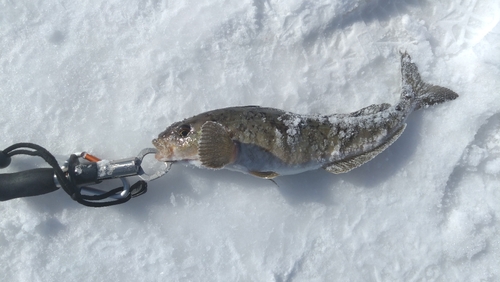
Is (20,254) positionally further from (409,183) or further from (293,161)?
(409,183)

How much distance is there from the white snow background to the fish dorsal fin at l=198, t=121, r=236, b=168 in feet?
1.85

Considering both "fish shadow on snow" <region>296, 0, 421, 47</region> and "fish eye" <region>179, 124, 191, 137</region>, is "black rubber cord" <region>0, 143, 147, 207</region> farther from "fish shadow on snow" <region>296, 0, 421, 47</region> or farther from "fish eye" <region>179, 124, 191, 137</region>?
"fish shadow on snow" <region>296, 0, 421, 47</region>

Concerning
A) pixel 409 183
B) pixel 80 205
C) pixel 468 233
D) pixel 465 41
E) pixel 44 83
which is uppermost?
pixel 44 83

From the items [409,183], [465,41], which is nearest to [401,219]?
[409,183]

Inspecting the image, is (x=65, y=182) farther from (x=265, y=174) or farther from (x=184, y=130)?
(x=265, y=174)

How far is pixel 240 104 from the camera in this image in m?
4.13

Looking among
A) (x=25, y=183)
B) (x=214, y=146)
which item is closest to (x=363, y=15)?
(x=214, y=146)

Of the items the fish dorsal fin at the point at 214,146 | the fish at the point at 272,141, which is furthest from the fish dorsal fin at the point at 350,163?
the fish dorsal fin at the point at 214,146

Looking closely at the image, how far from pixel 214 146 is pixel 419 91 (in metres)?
2.28

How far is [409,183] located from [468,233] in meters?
0.76

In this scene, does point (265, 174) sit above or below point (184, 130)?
below

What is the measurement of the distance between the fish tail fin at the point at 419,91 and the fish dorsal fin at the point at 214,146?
6.35ft

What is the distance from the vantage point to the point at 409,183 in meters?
4.12

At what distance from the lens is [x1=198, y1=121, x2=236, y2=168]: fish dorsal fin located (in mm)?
3396
